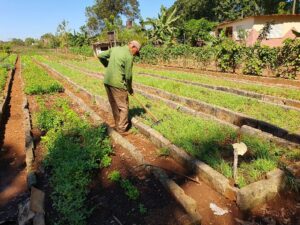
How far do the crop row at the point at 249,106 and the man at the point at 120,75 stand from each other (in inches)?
97.6

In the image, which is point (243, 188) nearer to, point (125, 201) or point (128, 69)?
point (125, 201)

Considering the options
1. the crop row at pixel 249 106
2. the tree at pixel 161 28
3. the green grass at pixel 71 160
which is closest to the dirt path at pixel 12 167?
the green grass at pixel 71 160

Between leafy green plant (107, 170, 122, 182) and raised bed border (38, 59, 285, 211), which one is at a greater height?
raised bed border (38, 59, 285, 211)

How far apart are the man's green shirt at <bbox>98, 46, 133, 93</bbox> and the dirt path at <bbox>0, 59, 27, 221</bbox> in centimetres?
223

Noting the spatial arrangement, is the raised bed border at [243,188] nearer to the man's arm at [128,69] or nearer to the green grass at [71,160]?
the green grass at [71,160]

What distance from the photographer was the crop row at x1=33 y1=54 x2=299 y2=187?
3.61 metres

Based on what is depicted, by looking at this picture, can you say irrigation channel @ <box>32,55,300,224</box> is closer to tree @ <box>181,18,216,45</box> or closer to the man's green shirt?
the man's green shirt

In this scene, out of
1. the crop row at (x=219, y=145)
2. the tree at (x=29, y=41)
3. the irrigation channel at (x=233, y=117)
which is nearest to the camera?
the crop row at (x=219, y=145)

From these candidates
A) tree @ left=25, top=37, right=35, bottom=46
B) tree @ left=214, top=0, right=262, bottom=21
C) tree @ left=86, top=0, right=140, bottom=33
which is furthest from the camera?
tree @ left=25, top=37, right=35, bottom=46

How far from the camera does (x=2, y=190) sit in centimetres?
405

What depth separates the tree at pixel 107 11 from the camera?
58.3m

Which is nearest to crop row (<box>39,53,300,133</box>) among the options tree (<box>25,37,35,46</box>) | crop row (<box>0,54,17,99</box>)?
crop row (<box>0,54,17,99</box>)

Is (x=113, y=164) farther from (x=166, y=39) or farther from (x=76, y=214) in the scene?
(x=166, y=39)

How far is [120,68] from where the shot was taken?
5.31 meters
